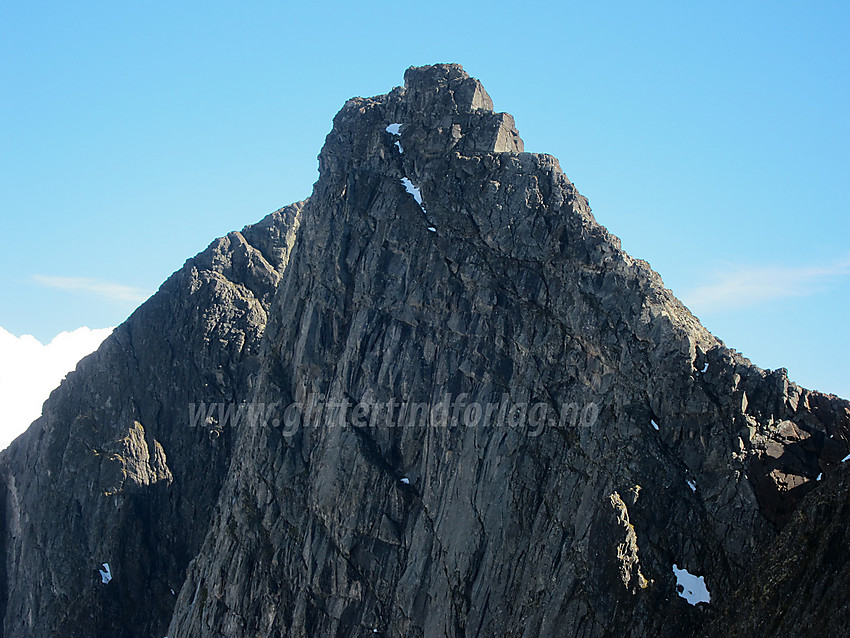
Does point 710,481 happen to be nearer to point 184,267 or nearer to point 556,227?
point 556,227

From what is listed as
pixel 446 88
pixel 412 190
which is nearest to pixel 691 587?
pixel 412 190

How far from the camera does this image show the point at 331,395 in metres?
76.9

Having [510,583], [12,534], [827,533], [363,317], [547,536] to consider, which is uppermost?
[363,317]

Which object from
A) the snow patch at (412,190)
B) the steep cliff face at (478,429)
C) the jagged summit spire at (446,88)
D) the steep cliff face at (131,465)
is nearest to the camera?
the steep cliff face at (478,429)

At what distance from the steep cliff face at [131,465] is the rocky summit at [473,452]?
520 millimetres

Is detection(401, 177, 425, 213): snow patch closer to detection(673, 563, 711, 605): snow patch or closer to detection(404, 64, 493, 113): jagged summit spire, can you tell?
detection(404, 64, 493, 113): jagged summit spire

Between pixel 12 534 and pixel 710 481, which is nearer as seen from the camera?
pixel 710 481

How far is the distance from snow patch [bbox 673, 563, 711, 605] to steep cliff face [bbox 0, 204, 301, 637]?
210 feet

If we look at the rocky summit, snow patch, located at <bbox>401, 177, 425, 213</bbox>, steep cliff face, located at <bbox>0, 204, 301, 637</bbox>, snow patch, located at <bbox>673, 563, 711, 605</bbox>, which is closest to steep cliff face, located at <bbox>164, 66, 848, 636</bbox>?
the rocky summit

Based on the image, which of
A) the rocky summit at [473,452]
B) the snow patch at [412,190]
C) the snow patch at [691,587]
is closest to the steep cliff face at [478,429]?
the rocky summit at [473,452]

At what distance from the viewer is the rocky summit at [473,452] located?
57.2 metres

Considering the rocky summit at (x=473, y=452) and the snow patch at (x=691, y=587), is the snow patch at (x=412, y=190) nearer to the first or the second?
the rocky summit at (x=473, y=452)

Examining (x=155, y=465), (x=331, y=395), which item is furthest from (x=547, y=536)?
(x=155, y=465)

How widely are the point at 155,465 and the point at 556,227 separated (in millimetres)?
62932
